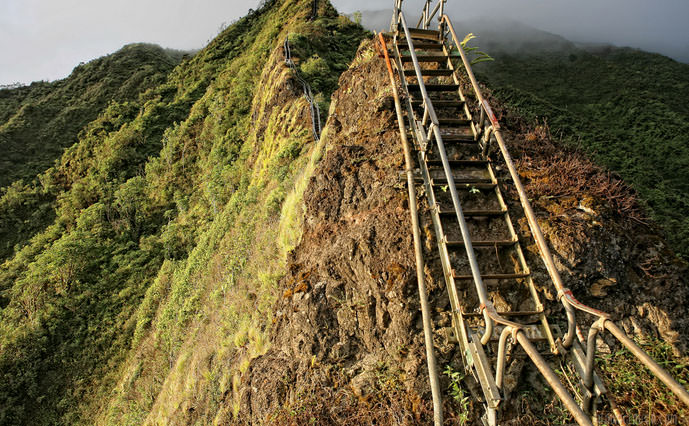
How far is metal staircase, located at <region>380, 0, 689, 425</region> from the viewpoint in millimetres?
2678

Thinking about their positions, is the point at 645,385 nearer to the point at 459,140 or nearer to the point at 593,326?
the point at 593,326

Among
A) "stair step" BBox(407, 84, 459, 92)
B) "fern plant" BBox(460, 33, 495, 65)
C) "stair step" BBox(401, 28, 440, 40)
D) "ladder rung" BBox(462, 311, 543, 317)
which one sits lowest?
"ladder rung" BBox(462, 311, 543, 317)

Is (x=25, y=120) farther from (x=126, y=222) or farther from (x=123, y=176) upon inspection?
(x=126, y=222)

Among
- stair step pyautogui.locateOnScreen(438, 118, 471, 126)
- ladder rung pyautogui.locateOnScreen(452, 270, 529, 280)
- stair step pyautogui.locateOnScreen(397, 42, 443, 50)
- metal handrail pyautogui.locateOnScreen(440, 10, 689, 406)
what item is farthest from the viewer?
stair step pyautogui.locateOnScreen(397, 42, 443, 50)

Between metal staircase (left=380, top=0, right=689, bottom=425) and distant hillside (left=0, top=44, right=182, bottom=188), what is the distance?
95.5ft

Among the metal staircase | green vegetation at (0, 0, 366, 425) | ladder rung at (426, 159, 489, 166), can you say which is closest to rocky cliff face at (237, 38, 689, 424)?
the metal staircase

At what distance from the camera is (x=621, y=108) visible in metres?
17.9

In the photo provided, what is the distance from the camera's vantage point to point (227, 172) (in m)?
15.0

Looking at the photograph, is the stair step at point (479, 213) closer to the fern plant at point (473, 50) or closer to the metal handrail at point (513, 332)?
the metal handrail at point (513, 332)

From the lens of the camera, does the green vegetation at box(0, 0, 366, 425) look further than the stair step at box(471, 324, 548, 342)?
Yes

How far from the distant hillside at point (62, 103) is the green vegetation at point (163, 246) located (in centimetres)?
248

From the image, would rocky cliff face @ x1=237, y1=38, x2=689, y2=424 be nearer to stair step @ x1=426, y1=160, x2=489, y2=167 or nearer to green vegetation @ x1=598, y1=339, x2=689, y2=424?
green vegetation @ x1=598, y1=339, x2=689, y2=424

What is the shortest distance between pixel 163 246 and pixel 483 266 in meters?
14.3

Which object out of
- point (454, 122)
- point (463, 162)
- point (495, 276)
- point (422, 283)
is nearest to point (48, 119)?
point (454, 122)
